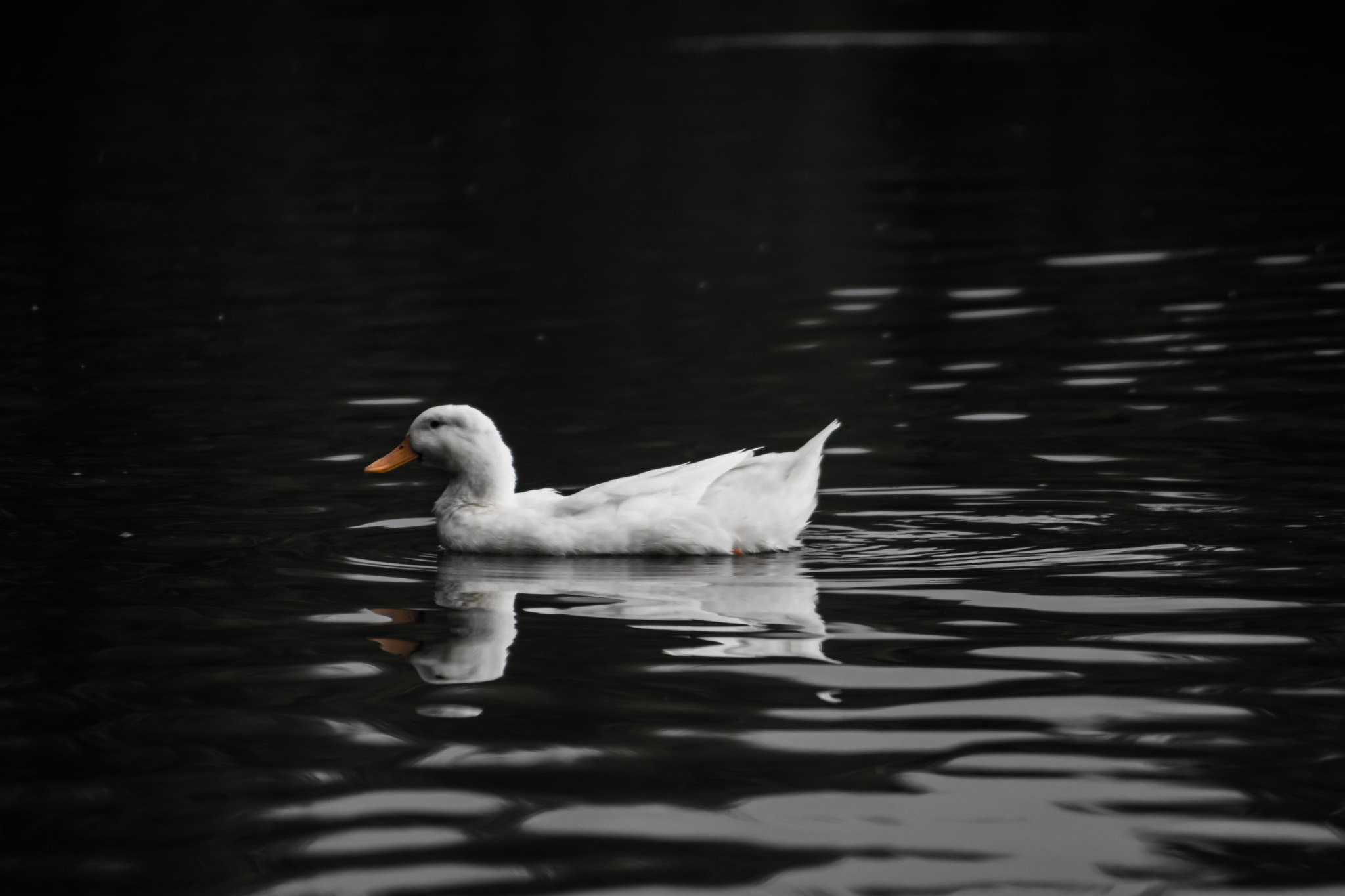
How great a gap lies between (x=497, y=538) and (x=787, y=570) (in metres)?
1.47

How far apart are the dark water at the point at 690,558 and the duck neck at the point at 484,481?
36cm

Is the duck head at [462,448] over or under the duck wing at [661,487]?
over

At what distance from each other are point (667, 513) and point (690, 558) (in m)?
0.26

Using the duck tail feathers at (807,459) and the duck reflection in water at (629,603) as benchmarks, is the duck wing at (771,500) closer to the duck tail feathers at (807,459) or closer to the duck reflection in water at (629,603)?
the duck tail feathers at (807,459)

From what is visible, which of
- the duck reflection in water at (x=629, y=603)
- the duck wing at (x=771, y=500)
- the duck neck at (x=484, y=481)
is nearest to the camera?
the duck reflection in water at (x=629, y=603)

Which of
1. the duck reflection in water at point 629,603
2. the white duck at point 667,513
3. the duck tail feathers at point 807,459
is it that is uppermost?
the duck tail feathers at point 807,459

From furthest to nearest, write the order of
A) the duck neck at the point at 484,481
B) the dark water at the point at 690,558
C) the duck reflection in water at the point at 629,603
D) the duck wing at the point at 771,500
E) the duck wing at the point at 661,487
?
the duck neck at the point at 484,481 < the duck wing at the point at 661,487 < the duck wing at the point at 771,500 < the duck reflection in water at the point at 629,603 < the dark water at the point at 690,558

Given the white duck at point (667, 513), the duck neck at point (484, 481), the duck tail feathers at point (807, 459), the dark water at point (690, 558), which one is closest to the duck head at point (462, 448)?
the duck neck at point (484, 481)

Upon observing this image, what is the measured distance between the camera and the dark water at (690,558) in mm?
5891

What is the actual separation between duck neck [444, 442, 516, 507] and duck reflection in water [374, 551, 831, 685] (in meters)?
0.31

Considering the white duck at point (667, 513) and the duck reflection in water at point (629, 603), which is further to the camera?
the white duck at point (667, 513)

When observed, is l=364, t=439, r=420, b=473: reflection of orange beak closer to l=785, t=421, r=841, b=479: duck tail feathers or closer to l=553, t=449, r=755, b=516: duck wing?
l=553, t=449, r=755, b=516: duck wing

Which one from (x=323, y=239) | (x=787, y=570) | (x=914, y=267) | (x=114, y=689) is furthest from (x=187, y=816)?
(x=323, y=239)

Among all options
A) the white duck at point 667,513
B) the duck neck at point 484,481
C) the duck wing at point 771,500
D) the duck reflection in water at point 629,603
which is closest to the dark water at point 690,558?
the duck reflection in water at point 629,603
